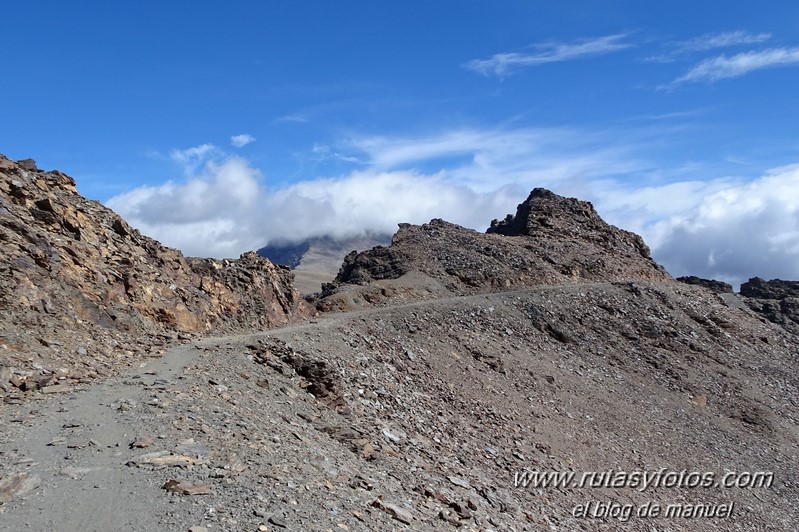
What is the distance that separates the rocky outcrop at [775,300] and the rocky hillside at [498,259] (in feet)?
34.7

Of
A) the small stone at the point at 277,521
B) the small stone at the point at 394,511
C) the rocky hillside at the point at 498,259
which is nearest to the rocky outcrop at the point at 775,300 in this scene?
the rocky hillside at the point at 498,259

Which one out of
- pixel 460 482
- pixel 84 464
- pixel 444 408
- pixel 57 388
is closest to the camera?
pixel 84 464

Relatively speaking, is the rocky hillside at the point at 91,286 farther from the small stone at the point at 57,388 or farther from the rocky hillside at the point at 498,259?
the rocky hillside at the point at 498,259

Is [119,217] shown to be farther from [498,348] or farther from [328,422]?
[498,348]

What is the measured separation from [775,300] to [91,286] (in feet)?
186

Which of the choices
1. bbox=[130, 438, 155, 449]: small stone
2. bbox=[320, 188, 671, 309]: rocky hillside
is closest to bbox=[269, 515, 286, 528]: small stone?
bbox=[130, 438, 155, 449]: small stone

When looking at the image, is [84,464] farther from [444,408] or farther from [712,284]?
[712,284]

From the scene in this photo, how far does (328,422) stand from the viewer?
668 inches

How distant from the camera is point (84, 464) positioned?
10.7 meters

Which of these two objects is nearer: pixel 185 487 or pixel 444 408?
pixel 185 487

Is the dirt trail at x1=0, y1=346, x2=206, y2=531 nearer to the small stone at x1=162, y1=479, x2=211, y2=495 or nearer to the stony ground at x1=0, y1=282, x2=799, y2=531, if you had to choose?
the stony ground at x1=0, y1=282, x2=799, y2=531

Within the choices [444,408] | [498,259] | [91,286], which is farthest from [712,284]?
[91,286]

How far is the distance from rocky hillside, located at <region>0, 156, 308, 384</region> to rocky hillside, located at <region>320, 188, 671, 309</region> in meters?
8.36

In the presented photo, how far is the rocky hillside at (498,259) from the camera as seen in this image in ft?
127
